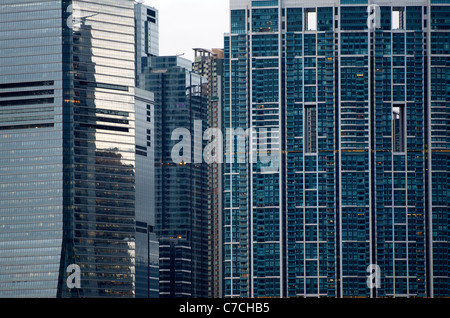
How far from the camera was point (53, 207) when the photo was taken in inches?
7682

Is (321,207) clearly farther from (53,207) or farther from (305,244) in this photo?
(53,207)

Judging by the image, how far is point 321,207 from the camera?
200m
